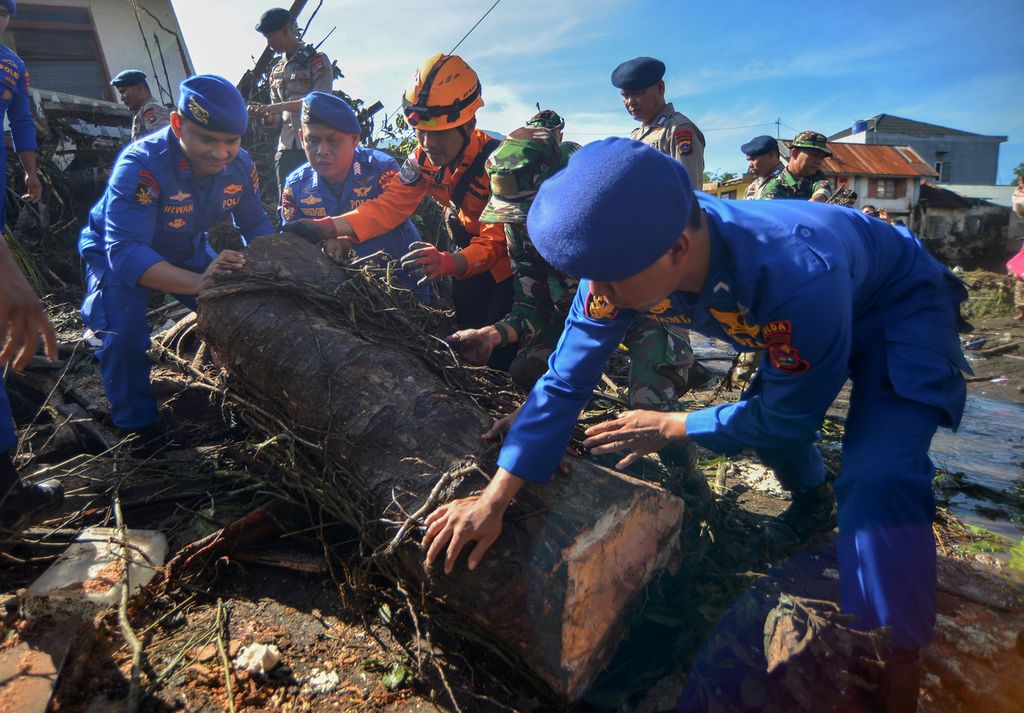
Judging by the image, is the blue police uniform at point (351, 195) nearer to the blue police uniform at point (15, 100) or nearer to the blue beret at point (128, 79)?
the blue police uniform at point (15, 100)

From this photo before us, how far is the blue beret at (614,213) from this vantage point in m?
1.32

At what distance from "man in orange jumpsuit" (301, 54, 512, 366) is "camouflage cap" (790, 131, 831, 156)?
3739 millimetres

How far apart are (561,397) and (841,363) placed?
751 mm

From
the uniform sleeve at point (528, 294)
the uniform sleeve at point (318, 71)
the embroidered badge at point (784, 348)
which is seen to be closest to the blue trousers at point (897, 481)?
the embroidered badge at point (784, 348)

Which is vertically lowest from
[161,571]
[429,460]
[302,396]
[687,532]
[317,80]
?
[687,532]

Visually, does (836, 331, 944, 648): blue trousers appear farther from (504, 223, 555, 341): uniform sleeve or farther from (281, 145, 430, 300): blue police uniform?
(281, 145, 430, 300): blue police uniform

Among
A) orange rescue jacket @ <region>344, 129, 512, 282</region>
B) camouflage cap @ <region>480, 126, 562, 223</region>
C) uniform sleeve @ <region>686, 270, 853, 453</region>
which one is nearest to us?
uniform sleeve @ <region>686, 270, 853, 453</region>

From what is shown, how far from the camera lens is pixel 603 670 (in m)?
1.92

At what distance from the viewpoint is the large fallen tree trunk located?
1.72 m

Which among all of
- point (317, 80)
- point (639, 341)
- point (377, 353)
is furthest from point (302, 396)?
point (317, 80)

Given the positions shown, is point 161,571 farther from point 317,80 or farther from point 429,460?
point 317,80

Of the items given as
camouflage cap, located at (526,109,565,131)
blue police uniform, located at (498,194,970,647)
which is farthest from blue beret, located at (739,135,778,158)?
blue police uniform, located at (498,194,970,647)

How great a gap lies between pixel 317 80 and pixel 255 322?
13.9 feet

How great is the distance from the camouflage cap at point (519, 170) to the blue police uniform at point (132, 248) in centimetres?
184
